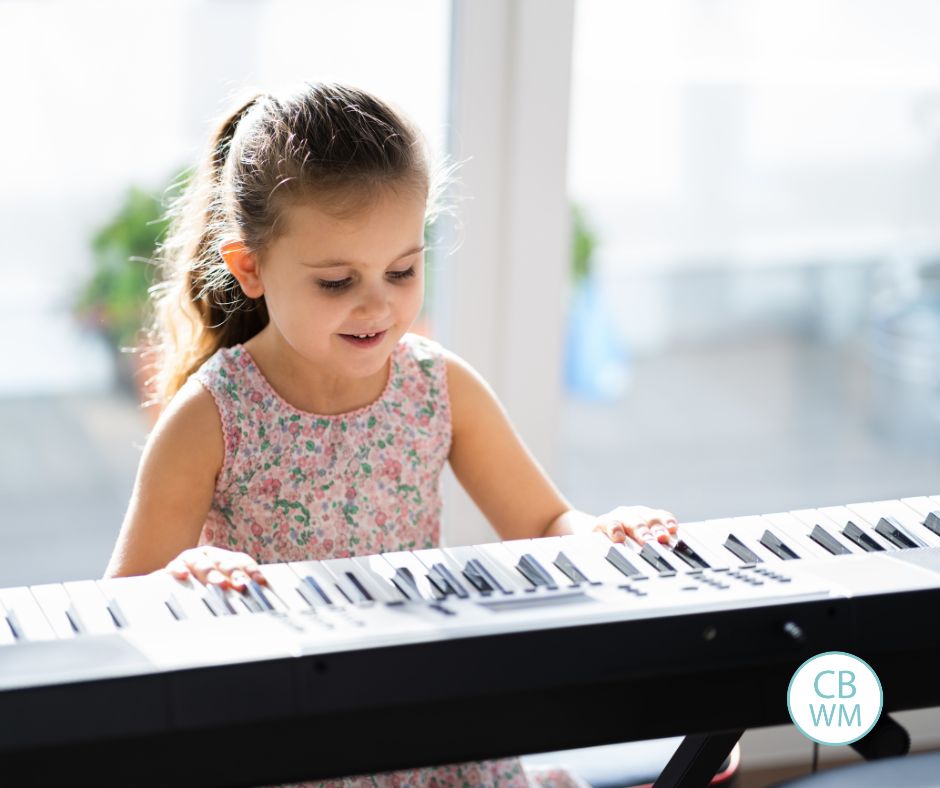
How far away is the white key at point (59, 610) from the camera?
1067mm

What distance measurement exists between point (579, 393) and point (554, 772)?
1.08 meters

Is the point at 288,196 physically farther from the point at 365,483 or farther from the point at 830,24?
the point at 830,24

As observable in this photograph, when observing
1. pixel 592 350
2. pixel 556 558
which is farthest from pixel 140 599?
pixel 592 350

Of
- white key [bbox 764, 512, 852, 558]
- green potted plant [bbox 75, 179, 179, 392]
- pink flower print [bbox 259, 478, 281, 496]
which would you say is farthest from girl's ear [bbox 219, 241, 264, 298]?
green potted plant [bbox 75, 179, 179, 392]

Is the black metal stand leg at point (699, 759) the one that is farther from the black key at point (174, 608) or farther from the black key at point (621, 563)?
the black key at point (174, 608)

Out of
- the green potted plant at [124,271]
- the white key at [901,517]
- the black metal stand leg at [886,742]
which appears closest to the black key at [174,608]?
the white key at [901,517]

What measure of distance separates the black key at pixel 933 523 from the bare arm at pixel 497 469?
443mm

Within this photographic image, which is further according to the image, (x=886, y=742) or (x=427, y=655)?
(x=886, y=742)

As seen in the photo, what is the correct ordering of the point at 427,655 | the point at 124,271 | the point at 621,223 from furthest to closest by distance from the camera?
the point at 621,223
the point at 124,271
the point at 427,655

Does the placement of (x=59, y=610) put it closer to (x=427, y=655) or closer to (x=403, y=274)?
(x=427, y=655)

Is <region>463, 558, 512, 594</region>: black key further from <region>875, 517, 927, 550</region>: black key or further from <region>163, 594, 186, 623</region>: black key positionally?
<region>875, 517, 927, 550</region>: black key

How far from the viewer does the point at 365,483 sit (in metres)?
1.65

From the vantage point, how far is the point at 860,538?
1.27 metres

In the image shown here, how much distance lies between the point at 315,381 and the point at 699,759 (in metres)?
0.62
